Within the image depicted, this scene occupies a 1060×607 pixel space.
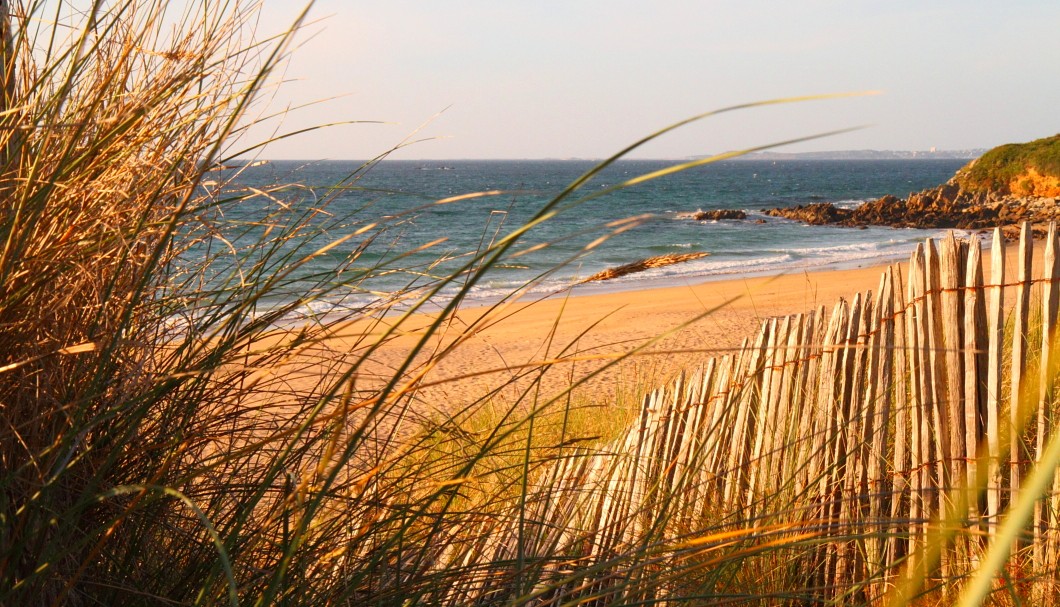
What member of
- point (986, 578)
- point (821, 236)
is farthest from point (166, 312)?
point (821, 236)

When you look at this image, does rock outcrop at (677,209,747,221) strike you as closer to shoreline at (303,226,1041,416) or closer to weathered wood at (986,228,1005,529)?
shoreline at (303,226,1041,416)

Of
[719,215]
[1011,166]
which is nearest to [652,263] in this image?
[719,215]

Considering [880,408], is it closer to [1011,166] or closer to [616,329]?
[616,329]

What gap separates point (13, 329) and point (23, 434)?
15cm

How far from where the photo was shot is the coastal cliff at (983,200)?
3228 centimetres

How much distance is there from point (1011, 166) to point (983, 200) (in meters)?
2.04

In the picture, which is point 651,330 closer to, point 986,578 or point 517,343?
point 517,343

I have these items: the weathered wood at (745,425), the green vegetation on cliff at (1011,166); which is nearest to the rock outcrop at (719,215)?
the green vegetation on cliff at (1011,166)

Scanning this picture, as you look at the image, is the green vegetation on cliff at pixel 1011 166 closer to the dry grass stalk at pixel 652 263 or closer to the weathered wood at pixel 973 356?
the weathered wood at pixel 973 356

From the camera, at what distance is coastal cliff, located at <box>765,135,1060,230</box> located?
32281 mm

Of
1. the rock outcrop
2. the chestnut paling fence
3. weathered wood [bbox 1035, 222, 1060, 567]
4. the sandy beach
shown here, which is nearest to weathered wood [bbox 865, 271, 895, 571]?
the chestnut paling fence

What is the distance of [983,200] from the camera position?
122ft

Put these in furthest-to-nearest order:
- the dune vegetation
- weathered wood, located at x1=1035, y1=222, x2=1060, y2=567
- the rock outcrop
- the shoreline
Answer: the rock outcrop < the shoreline < weathered wood, located at x1=1035, y1=222, x2=1060, y2=567 < the dune vegetation

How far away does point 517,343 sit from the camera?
40.3ft
